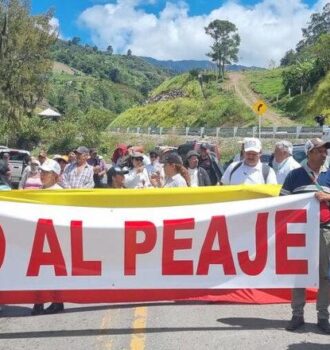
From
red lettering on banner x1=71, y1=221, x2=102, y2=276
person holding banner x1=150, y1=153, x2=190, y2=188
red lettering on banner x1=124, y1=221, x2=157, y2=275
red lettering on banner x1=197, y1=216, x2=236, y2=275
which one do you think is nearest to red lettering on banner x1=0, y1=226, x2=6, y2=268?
red lettering on banner x1=71, y1=221, x2=102, y2=276

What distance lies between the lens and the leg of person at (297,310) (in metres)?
6.36

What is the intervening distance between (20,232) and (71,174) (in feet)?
12.0

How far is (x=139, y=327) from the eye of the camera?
21.4 feet

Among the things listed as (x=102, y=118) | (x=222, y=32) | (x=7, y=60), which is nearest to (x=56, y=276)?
(x=7, y=60)

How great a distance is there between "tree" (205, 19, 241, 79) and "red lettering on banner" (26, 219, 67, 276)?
4229 inches

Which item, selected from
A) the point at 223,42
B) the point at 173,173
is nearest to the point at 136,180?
the point at 173,173

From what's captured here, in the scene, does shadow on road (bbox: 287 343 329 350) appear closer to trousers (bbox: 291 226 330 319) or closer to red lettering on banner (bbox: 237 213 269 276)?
trousers (bbox: 291 226 330 319)

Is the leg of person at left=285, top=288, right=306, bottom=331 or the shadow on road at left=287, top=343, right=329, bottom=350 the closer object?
the shadow on road at left=287, top=343, right=329, bottom=350

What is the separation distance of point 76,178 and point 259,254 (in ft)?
13.8

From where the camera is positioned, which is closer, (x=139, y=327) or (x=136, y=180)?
(x=139, y=327)

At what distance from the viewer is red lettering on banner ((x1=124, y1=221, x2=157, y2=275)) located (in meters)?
6.58

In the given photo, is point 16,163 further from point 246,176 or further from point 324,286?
point 324,286

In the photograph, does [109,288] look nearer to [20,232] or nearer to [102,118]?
[20,232]

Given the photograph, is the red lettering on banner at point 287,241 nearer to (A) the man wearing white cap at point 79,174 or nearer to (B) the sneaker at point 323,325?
(B) the sneaker at point 323,325
